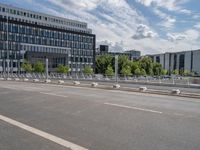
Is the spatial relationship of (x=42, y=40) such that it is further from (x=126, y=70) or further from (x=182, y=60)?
(x=182, y=60)

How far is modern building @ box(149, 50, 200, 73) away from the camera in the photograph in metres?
155

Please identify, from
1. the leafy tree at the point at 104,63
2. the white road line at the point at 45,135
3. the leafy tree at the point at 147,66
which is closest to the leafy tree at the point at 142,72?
the leafy tree at the point at 147,66

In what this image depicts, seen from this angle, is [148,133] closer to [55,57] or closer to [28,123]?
[28,123]

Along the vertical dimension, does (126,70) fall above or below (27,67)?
below

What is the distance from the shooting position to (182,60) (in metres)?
163

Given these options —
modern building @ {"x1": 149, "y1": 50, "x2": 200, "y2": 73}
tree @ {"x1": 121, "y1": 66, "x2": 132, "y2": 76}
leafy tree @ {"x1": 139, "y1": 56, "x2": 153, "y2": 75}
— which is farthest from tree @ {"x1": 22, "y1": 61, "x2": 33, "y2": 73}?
modern building @ {"x1": 149, "y1": 50, "x2": 200, "y2": 73}

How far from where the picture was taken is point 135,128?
7.27m

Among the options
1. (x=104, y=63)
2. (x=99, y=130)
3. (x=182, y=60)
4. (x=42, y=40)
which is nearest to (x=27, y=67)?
(x=42, y=40)

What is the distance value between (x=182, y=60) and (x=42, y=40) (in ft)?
314

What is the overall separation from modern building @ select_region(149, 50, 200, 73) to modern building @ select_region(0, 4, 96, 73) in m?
63.3

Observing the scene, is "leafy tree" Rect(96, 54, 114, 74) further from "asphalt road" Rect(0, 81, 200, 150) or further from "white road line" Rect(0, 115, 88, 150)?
"white road line" Rect(0, 115, 88, 150)

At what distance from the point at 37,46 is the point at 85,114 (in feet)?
324

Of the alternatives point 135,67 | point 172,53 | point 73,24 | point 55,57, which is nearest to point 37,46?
point 55,57

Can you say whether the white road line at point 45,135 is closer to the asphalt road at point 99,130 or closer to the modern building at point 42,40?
the asphalt road at point 99,130
